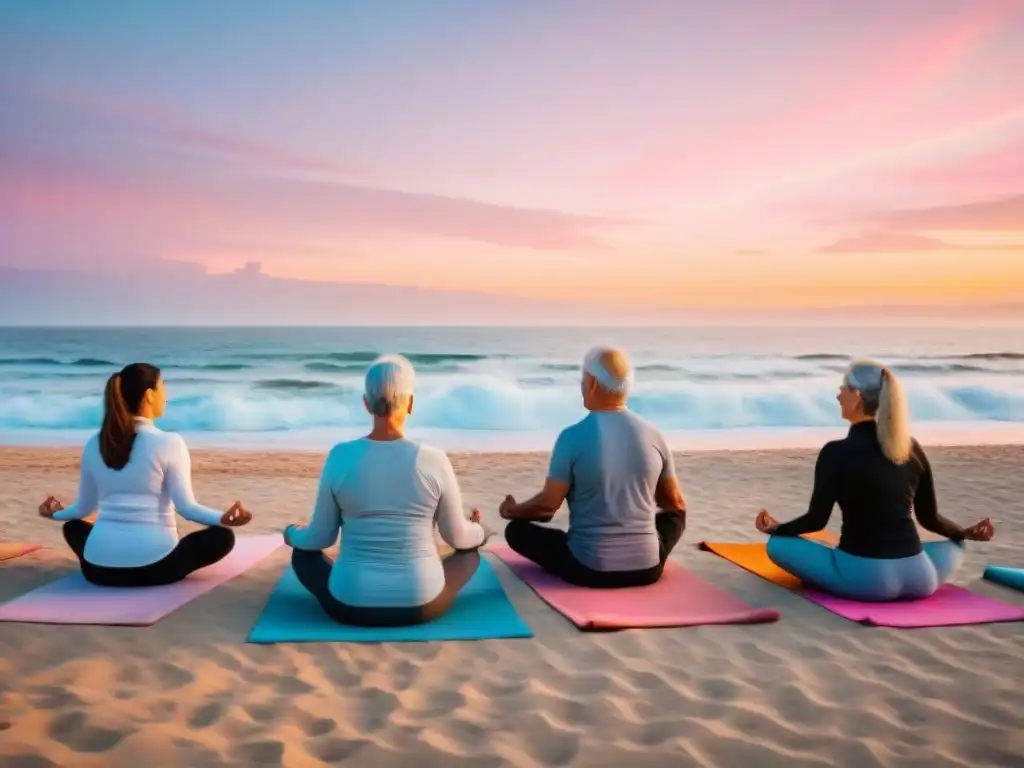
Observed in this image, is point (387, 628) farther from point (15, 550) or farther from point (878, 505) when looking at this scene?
point (15, 550)

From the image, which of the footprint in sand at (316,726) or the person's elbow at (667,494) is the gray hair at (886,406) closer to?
the person's elbow at (667,494)

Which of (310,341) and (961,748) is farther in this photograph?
(310,341)

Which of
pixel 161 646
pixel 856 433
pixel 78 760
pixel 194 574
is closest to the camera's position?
pixel 78 760

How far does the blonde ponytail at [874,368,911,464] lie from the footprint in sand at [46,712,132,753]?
131 inches

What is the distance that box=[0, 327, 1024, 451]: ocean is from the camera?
15.8 meters

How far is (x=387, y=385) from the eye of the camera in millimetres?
3707

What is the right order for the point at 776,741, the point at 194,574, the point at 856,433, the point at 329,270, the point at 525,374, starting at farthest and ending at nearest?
1. the point at 329,270
2. the point at 525,374
3. the point at 194,574
4. the point at 856,433
5. the point at 776,741

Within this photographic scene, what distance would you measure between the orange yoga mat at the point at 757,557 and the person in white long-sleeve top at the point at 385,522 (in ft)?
6.29

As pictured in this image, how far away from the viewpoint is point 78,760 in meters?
2.73

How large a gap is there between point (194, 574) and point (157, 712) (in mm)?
1865

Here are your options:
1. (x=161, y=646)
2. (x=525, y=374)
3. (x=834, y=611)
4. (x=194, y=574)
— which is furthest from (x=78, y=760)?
(x=525, y=374)

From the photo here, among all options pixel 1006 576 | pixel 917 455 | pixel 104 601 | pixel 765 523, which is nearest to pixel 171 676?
pixel 104 601

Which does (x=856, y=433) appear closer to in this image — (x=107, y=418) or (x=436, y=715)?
(x=436, y=715)

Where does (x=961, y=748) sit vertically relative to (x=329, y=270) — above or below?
below
